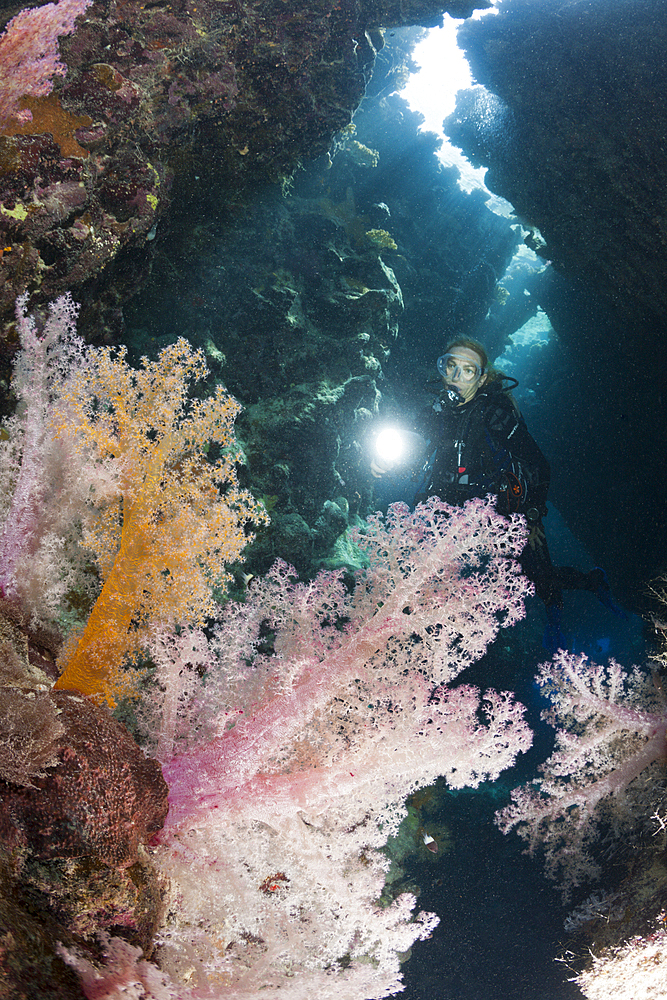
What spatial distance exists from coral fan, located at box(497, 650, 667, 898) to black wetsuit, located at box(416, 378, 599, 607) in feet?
8.99

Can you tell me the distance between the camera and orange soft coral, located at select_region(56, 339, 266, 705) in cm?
172

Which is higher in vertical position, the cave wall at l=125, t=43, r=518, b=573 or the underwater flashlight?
the cave wall at l=125, t=43, r=518, b=573

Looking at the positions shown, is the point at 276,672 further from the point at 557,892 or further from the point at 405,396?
the point at 405,396

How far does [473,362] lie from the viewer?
5.55 metres

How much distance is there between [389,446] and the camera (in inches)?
222

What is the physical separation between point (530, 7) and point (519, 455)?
543 cm

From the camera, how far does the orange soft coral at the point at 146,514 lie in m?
1.72

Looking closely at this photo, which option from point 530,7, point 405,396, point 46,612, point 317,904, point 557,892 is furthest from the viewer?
point 405,396

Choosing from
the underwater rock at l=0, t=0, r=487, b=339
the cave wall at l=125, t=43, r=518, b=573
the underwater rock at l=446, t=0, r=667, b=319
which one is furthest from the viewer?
the underwater rock at l=446, t=0, r=667, b=319

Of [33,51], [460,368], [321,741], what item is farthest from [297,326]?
[321,741]

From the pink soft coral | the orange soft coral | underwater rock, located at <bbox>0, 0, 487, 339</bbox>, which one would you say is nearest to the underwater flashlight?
underwater rock, located at <bbox>0, 0, 487, 339</bbox>

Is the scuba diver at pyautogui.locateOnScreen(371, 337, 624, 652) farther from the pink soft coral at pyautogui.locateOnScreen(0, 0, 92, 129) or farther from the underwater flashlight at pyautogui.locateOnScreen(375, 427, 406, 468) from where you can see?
the pink soft coral at pyautogui.locateOnScreen(0, 0, 92, 129)

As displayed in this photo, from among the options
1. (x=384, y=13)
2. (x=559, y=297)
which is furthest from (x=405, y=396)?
(x=384, y=13)

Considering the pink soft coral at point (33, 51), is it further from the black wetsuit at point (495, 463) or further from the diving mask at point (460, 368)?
the black wetsuit at point (495, 463)
